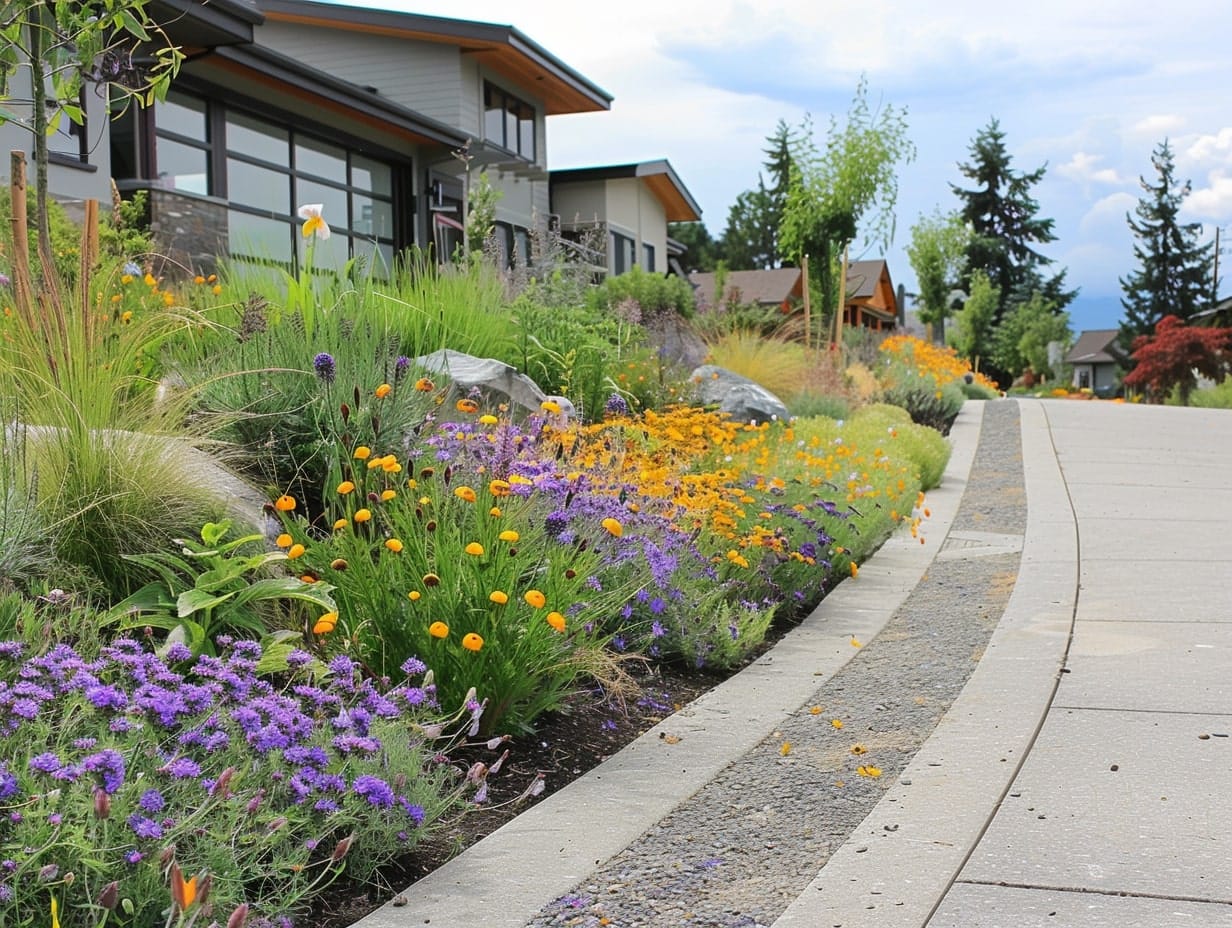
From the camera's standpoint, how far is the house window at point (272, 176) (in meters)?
15.0

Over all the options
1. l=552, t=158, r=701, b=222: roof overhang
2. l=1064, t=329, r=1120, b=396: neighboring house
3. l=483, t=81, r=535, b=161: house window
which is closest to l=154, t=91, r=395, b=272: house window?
l=483, t=81, r=535, b=161: house window

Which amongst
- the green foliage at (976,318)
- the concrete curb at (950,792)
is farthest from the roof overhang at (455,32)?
the green foliage at (976,318)

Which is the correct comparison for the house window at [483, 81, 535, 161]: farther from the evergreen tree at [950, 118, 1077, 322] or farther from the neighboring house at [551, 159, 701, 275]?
the evergreen tree at [950, 118, 1077, 322]

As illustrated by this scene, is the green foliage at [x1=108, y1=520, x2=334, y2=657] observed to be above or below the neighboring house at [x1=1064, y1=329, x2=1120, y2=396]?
below

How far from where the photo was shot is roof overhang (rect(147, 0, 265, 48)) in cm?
1285

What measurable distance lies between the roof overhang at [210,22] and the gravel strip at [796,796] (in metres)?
11.1

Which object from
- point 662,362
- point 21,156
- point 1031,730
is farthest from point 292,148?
point 1031,730

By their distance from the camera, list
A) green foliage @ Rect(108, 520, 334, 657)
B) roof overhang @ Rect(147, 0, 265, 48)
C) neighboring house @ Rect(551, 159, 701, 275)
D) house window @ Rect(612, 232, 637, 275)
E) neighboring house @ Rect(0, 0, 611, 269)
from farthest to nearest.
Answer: house window @ Rect(612, 232, 637, 275), neighboring house @ Rect(551, 159, 701, 275), neighboring house @ Rect(0, 0, 611, 269), roof overhang @ Rect(147, 0, 265, 48), green foliage @ Rect(108, 520, 334, 657)

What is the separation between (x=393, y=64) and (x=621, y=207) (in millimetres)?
7978

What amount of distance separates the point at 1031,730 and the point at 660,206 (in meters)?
30.4

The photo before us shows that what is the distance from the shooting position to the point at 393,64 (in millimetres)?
23203

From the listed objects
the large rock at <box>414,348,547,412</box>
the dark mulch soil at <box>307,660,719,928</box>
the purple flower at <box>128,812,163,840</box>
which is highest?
the large rock at <box>414,348,547,412</box>

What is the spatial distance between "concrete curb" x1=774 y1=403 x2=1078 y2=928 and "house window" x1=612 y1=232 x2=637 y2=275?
2479 cm

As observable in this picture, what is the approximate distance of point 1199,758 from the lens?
3.34m
